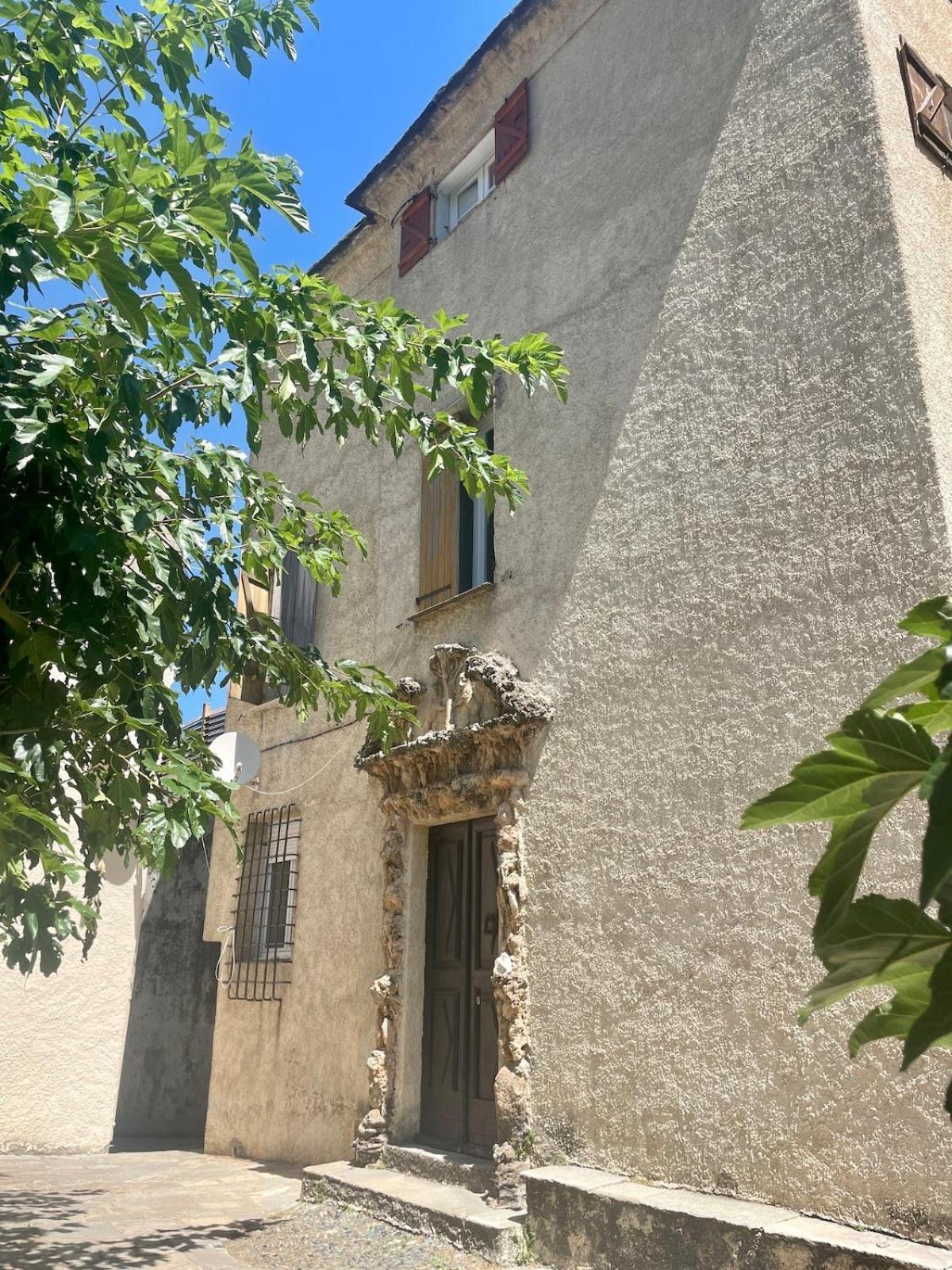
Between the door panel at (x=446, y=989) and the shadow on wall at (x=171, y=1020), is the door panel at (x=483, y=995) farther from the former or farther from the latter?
the shadow on wall at (x=171, y=1020)

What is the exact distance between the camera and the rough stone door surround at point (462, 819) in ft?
18.8

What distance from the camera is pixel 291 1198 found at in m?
6.64

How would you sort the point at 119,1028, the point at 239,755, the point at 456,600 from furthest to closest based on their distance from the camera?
the point at 119,1028 < the point at 239,755 < the point at 456,600

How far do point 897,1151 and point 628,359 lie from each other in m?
A: 4.39

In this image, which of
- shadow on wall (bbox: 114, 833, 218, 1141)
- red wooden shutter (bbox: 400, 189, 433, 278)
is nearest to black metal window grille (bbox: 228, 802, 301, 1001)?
shadow on wall (bbox: 114, 833, 218, 1141)

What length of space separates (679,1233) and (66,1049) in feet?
24.1

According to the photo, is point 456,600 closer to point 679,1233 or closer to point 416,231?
point 416,231

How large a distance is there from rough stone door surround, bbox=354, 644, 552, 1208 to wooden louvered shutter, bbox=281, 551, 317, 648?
204 cm

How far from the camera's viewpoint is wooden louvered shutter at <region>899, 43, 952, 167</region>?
5.41 meters

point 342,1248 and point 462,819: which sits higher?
point 462,819

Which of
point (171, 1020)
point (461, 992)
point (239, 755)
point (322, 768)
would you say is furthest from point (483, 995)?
point (171, 1020)

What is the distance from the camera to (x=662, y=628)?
5.61 metres

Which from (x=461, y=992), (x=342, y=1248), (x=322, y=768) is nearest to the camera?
(x=342, y=1248)

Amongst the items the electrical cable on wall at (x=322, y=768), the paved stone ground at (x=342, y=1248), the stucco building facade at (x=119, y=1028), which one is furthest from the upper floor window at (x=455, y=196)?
the paved stone ground at (x=342, y=1248)
